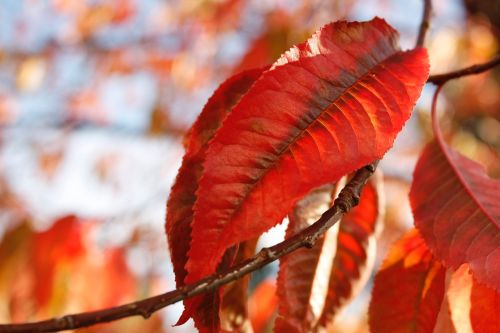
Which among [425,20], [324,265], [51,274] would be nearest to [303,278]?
[324,265]

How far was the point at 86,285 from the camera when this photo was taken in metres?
1.62

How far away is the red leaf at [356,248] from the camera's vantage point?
0.61 meters

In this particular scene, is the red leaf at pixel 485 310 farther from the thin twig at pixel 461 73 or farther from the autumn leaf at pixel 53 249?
the autumn leaf at pixel 53 249

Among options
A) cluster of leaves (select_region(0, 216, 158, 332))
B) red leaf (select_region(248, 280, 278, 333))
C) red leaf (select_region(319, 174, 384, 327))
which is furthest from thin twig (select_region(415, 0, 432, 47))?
cluster of leaves (select_region(0, 216, 158, 332))

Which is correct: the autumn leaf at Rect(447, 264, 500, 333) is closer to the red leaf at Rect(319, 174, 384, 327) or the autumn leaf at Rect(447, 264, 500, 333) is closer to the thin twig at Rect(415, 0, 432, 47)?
the red leaf at Rect(319, 174, 384, 327)

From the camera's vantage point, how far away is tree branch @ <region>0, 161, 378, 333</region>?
32cm

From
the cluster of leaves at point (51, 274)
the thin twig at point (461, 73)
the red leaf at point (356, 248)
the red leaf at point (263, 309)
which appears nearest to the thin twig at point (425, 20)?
the thin twig at point (461, 73)

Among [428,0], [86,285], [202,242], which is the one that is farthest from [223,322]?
[86,285]

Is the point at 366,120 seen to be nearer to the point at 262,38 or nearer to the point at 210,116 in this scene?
the point at 210,116

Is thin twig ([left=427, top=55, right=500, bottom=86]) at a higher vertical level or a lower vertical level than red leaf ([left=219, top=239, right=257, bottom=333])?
higher

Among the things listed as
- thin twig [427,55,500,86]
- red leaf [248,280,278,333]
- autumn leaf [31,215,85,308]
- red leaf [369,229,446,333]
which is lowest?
red leaf [369,229,446,333]

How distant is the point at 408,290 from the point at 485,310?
8cm

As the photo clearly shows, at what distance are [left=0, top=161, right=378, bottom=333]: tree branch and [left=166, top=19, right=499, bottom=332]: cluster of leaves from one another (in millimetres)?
25

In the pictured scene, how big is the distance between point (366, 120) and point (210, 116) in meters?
0.16
